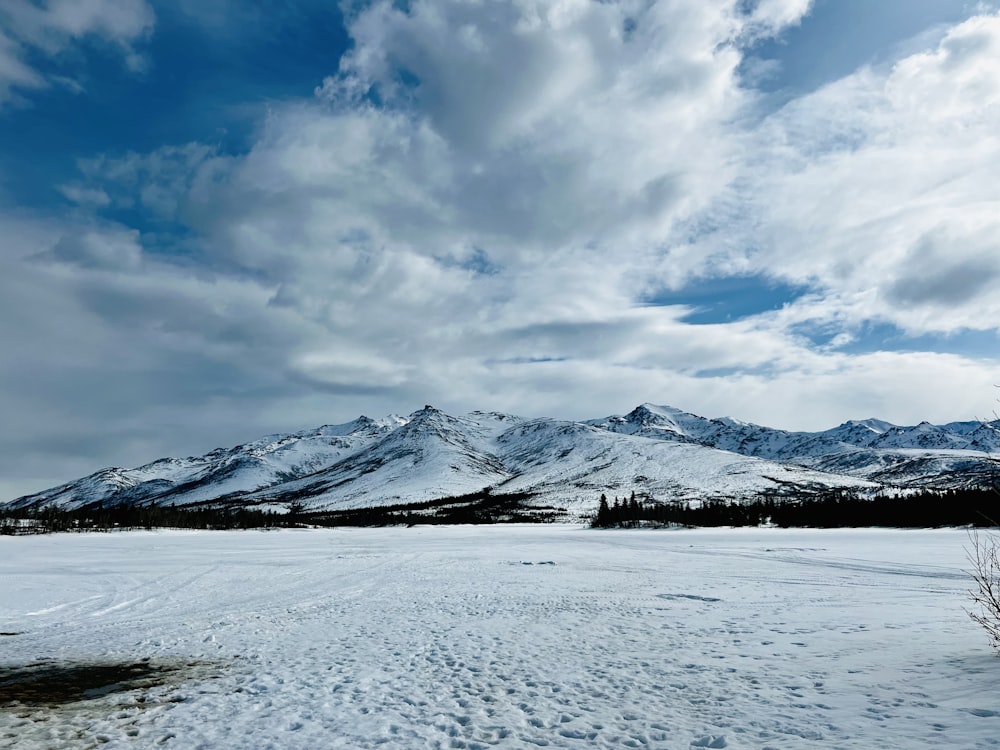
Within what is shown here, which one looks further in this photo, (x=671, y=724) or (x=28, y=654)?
(x=28, y=654)

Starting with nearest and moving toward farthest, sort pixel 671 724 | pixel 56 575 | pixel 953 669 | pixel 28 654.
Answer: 1. pixel 671 724
2. pixel 953 669
3. pixel 28 654
4. pixel 56 575

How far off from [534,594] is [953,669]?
61.8 feet

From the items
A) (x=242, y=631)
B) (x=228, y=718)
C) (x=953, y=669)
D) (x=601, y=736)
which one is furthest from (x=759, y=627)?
(x=242, y=631)

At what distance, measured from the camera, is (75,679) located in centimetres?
1410

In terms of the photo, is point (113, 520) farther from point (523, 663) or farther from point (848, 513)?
point (848, 513)

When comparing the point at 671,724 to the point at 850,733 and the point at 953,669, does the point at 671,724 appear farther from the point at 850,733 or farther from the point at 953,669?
the point at 953,669

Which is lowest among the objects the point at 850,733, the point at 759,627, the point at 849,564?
the point at 849,564

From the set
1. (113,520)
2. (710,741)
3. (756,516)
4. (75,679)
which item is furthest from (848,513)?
(113,520)

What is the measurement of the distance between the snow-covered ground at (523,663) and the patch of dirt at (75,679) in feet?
1.53

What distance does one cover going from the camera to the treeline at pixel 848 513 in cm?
9931

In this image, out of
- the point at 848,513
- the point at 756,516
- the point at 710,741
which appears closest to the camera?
the point at 710,741

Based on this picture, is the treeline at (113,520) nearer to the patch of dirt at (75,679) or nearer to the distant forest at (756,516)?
the distant forest at (756,516)

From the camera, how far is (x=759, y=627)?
19000 mm

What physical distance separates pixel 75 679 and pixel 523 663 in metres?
11.0
